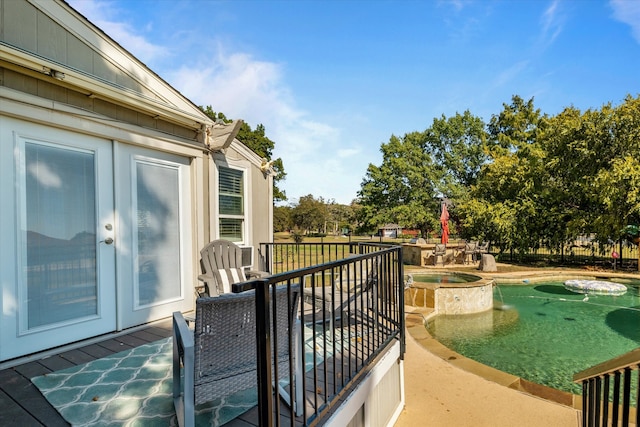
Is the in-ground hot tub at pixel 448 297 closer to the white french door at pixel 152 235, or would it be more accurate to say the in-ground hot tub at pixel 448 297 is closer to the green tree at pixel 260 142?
the white french door at pixel 152 235

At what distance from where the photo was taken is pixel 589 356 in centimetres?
474

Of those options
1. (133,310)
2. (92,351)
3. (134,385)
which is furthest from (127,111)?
(134,385)

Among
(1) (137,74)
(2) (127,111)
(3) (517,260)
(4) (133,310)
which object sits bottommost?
(3) (517,260)

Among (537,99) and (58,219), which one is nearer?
(58,219)

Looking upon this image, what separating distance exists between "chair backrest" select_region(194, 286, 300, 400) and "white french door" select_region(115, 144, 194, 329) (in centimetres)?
229

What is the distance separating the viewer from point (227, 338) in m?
1.73

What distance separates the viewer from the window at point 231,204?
4734 millimetres

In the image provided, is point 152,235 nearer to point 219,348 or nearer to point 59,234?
point 59,234

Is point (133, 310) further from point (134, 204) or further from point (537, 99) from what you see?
point (537, 99)

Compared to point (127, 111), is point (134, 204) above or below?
below

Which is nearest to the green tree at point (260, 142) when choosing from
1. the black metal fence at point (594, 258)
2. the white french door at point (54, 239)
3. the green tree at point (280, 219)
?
the green tree at point (280, 219)

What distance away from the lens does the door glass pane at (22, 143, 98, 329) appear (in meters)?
2.83

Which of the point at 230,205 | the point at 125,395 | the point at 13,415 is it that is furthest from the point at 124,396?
the point at 230,205

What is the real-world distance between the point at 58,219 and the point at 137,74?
Answer: 1.91 meters
